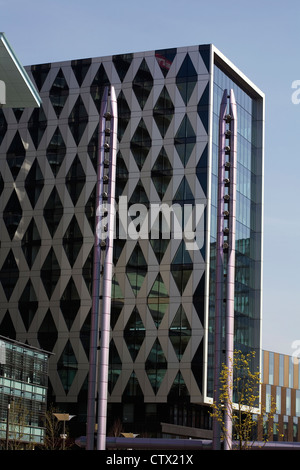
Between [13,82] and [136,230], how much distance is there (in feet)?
139

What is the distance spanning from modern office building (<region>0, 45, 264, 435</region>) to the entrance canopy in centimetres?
3880

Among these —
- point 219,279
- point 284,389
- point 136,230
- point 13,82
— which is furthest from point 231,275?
point 284,389

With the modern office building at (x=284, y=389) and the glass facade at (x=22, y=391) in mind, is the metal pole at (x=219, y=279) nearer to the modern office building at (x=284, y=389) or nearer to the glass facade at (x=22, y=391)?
the glass facade at (x=22, y=391)

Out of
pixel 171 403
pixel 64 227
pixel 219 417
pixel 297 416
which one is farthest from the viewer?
pixel 297 416

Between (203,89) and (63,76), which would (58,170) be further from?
(203,89)

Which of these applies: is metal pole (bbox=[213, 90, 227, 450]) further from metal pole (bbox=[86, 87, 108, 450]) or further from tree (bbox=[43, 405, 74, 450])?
tree (bbox=[43, 405, 74, 450])

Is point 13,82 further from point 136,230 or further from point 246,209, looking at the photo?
point 246,209

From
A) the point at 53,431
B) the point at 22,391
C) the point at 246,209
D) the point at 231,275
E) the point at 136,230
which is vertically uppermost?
the point at 246,209

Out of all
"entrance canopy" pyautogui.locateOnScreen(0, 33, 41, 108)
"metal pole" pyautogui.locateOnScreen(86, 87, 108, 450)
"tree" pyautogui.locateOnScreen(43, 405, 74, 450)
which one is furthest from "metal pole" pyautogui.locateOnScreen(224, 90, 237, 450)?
"tree" pyautogui.locateOnScreen(43, 405, 74, 450)

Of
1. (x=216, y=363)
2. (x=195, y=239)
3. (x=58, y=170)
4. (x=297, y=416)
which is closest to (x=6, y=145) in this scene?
(x=58, y=170)

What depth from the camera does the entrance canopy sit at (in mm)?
59312

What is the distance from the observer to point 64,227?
10875 cm

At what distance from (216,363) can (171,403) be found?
3237cm

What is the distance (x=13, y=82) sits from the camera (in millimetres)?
63500
